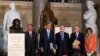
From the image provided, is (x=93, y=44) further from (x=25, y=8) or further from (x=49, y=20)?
(x=25, y=8)

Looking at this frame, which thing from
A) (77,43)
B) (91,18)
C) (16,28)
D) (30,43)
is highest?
(91,18)

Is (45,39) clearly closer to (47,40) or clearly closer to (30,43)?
(47,40)

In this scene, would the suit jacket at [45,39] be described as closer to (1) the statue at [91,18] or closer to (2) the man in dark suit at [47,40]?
(2) the man in dark suit at [47,40]

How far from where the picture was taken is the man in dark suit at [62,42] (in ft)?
47.6

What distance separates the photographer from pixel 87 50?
1487 cm

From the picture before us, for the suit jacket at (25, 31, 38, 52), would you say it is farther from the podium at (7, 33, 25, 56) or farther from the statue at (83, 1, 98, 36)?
the statue at (83, 1, 98, 36)

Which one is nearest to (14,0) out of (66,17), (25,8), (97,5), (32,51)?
(25,8)

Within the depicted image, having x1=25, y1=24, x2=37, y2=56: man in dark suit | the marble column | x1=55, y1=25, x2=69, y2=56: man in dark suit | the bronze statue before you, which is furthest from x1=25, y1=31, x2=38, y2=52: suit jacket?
the marble column

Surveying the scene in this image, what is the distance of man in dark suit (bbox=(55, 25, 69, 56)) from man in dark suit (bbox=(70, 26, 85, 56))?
222 millimetres

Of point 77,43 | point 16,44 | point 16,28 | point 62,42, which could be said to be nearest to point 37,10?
point 16,28

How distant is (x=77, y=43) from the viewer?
14227mm

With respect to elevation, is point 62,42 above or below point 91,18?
below

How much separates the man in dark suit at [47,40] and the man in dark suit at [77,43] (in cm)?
66

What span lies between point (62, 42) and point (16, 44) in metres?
1.73
